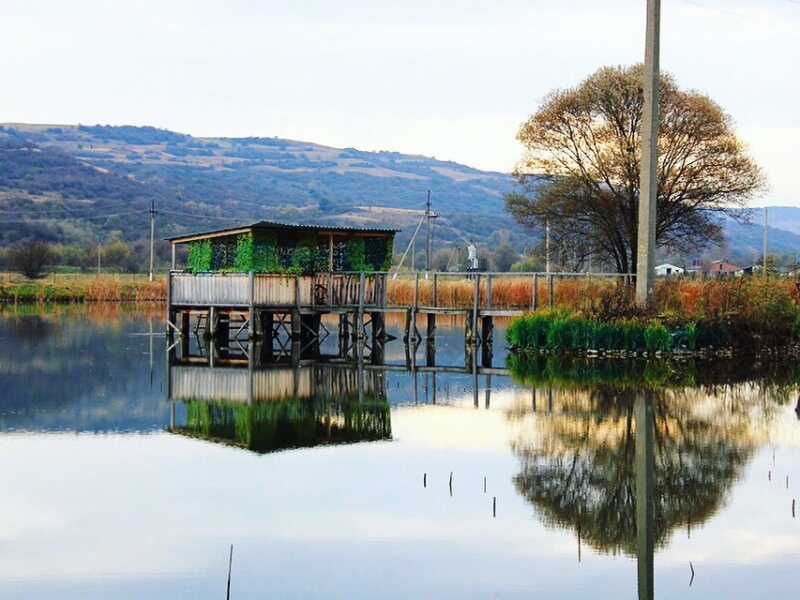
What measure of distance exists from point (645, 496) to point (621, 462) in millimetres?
2287

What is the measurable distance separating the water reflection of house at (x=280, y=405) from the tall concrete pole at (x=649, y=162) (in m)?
8.07

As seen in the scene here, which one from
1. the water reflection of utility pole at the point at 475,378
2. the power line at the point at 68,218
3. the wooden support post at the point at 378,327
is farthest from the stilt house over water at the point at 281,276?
the power line at the point at 68,218

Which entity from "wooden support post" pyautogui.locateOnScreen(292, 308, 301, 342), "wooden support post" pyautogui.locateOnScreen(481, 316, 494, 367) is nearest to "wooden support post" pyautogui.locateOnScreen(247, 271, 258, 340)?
"wooden support post" pyautogui.locateOnScreen(292, 308, 301, 342)

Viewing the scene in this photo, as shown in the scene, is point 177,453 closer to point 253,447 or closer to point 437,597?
point 253,447

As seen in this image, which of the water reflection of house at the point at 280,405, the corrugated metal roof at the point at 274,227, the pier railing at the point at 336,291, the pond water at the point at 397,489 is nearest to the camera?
the pond water at the point at 397,489

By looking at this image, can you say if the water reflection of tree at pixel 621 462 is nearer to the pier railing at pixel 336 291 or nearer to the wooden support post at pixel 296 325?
the pier railing at pixel 336 291

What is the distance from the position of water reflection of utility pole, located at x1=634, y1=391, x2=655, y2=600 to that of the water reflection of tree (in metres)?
0.08

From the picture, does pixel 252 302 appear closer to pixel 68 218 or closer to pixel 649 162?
pixel 649 162

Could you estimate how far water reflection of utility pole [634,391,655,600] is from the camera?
38.6 feet

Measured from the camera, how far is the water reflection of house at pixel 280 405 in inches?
790

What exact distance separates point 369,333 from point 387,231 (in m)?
7.06

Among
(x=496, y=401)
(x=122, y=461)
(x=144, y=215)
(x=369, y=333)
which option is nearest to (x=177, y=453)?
(x=122, y=461)

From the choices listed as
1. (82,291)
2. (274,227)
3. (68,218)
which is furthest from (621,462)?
(68,218)

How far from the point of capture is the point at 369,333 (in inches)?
1841
